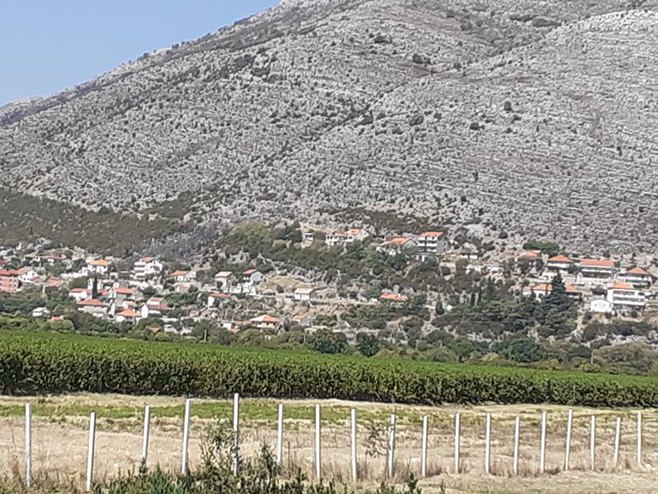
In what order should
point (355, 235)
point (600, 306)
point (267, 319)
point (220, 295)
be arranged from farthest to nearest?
point (355, 235), point (220, 295), point (267, 319), point (600, 306)

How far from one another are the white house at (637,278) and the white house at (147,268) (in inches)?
1101

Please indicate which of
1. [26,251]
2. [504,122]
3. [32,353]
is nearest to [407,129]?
[504,122]

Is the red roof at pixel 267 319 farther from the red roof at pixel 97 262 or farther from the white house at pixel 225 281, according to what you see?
the red roof at pixel 97 262

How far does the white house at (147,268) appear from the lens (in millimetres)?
62812

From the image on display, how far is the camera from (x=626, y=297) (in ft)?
178

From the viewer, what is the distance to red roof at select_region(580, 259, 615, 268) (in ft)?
183

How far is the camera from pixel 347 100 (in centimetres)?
7881

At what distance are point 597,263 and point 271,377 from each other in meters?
30.2

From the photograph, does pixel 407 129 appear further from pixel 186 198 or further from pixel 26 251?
pixel 26 251

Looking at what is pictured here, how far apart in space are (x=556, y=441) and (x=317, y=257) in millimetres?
36797

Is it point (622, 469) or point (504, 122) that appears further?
point (504, 122)

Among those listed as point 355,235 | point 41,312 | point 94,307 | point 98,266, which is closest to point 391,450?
point 41,312

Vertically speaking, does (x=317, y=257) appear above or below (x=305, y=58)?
below

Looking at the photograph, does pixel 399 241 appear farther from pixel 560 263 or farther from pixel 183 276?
pixel 183 276
